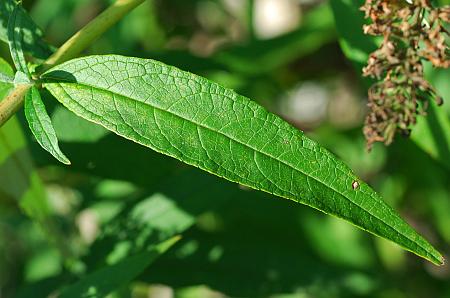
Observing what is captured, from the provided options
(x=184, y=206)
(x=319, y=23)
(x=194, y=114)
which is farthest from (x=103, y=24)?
(x=319, y=23)

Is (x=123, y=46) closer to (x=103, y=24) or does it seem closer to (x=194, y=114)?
(x=103, y=24)

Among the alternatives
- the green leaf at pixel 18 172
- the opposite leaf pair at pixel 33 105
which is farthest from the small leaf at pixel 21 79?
the green leaf at pixel 18 172

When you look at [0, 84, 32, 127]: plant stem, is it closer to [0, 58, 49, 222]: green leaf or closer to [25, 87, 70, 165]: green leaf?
[25, 87, 70, 165]: green leaf

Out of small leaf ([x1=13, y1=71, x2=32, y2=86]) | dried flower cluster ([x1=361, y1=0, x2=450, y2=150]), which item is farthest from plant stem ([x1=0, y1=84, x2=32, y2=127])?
dried flower cluster ([x1=361, y1=0, x2=450, y2=150])

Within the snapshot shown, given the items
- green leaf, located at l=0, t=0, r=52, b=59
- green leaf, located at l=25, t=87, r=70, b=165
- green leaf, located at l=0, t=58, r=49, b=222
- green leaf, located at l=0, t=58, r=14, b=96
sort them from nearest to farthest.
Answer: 1. green leaf, located at l=25, t=87, r=70, b=165
2. green leaf, located at l=0, t=58, r=14, b=96
3. green leaf, located at l=0, t=0, r=52, b=59
4. green leaf, located at l=0, t=58, r=49, b=222

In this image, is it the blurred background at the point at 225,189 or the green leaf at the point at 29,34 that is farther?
the blurred background at the point at 225,189

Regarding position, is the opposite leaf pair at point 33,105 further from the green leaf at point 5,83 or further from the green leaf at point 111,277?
Answer: the green leaf at point 111,277
